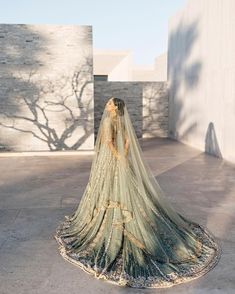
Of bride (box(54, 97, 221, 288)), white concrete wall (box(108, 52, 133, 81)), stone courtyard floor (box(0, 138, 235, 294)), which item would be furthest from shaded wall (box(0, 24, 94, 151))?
white concrete wall (box(108, 52, 133, 81))

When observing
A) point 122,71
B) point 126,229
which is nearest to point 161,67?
point 122,71

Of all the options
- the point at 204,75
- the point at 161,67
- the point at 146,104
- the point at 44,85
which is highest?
the point at 161,67

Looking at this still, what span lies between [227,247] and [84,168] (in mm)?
5840

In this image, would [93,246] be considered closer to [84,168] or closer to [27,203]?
[27,203]

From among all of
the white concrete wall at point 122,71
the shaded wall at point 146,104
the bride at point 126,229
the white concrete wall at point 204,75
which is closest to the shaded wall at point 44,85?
the white concrete wall at point 204,75

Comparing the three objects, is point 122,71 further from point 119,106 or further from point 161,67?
point 119,106

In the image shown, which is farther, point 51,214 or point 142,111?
point 142,111

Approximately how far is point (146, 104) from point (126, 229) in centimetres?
1444

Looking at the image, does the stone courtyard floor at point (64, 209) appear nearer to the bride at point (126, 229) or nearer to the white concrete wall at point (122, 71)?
the bride at point (126, 229)

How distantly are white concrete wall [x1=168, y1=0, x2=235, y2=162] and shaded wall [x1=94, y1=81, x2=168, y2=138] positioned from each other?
42.1 inches

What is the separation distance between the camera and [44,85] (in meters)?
12.4

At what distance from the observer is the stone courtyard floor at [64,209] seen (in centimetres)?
331

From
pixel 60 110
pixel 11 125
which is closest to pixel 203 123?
pixel 60 110

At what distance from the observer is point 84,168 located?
9469 mm
